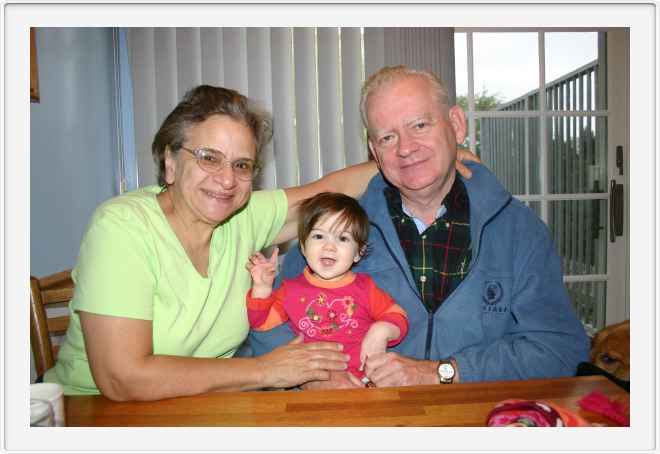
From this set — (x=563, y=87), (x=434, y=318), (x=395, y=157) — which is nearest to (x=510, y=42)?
(x=563, y=87)

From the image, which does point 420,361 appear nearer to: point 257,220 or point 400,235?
point 400,235

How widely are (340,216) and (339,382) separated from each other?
0.57m

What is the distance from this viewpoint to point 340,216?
1.68 meters

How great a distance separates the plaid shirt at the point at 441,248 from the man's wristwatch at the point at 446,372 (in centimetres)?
24

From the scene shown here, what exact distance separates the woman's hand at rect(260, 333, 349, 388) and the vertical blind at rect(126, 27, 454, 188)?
1905 millimetres

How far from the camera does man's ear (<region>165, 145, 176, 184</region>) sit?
4.79ft

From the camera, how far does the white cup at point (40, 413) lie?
83 centimetres

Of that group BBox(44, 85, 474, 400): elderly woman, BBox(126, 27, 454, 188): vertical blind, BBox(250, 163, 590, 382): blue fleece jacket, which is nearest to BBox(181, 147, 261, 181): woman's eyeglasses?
BBox(44, 85, 474, 400): elderly woman

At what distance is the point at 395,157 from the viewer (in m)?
1.70

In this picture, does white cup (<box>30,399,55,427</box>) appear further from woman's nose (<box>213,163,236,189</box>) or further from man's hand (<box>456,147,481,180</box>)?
man's hand (<box>456,147,481,180</box>)

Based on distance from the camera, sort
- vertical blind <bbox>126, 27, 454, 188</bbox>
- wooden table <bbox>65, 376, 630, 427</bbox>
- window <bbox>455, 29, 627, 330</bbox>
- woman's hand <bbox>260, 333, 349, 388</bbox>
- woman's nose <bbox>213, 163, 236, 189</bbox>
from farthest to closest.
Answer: window <bbox>455, 29, 627, 330</bbox>, vertical blind <bbox>126, 27, 454, 188</bbox>, woman's nose <bbox>213, 163, 236, 189</bbox>, woman's hand <bbox>260, 333, 349, 388</bbox>, wooden table <bbox>65, 376, 630, 427</bbox>

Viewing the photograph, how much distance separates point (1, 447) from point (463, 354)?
122 cm

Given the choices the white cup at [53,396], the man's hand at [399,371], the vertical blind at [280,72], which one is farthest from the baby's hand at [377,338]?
the vertical blind at [280,72]

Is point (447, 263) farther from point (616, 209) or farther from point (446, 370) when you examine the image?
point (616, 209)
